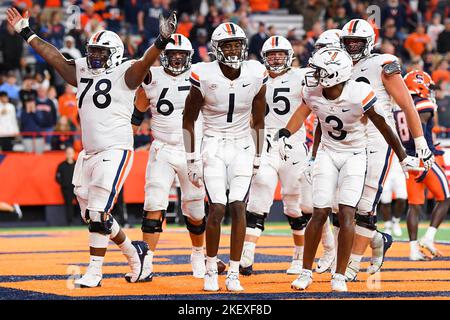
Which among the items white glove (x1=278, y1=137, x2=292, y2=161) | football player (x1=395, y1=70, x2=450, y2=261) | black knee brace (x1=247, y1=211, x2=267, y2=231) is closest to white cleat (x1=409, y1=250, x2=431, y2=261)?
football player (x1=395, y1=70, x2=450, y2=261)

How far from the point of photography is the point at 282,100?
9.80 m

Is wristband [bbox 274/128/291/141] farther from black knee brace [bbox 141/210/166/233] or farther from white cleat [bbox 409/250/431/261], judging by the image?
white cleat [bbox 409/250/431/261]

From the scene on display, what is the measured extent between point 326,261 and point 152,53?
2.65m

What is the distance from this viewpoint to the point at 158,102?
9.21m

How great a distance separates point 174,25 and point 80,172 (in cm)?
143

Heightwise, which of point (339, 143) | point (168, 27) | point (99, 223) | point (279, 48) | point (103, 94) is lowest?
point (99, 223)

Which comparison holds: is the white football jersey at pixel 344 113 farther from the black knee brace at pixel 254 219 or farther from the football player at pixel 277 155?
the black knee brace at pixel 254 219

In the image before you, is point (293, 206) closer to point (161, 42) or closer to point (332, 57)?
point (332, 57)

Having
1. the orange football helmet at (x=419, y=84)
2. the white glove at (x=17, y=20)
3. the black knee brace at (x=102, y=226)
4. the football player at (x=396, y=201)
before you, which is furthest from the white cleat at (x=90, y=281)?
the football player at (x=396, y=201)

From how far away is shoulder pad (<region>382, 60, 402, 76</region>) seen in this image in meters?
8.62

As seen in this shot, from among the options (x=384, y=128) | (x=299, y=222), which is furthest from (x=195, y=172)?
(x=299, y=222)

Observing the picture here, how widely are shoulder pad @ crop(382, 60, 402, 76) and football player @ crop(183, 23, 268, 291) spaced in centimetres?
103
